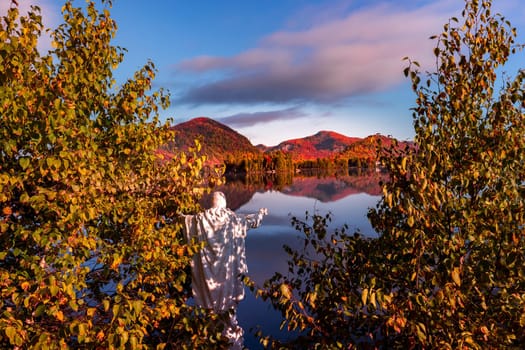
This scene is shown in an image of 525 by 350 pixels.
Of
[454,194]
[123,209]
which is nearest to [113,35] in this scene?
[123,209]

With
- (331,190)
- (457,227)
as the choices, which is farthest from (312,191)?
(457,227)

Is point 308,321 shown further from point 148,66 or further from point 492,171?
point 148,66

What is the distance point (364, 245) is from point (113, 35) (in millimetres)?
6381

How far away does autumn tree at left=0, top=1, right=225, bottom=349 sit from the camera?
15.1 ft

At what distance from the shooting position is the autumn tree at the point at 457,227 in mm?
4098

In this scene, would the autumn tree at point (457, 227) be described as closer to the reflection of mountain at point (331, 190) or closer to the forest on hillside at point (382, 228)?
the forest on hillside at point (382, 228)

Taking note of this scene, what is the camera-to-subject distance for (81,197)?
539 cm

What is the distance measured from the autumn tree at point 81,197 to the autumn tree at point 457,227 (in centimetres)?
243

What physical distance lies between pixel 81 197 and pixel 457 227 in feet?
17.4

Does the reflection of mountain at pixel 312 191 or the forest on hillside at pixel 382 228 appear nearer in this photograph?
the forest on hillside at pixel 382 228

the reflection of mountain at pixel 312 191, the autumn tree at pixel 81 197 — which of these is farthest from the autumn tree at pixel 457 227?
the reflection of mountain at pixel 312 191

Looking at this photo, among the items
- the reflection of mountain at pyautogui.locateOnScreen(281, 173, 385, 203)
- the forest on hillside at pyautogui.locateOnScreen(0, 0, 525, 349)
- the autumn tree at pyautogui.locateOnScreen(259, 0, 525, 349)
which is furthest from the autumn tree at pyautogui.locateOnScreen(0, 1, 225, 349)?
the reflection of mountain at pyautogui.locateOnScreen(281, 173, 385, 203)

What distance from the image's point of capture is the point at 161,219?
8.66 metres

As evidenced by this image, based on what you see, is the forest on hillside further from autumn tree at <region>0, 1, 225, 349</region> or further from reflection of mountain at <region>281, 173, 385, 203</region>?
reflection of mountain at <region>281, 173, 385, 203</region>
